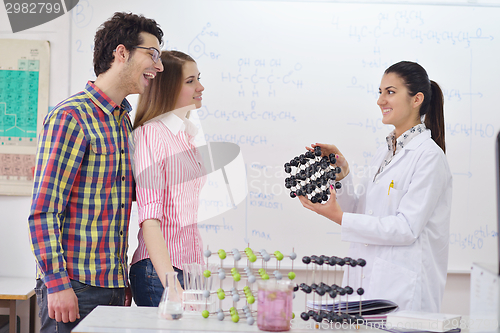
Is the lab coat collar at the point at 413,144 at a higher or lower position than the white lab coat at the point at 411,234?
higher

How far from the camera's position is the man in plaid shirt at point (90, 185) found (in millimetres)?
1231

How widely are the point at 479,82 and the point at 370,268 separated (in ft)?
5.38

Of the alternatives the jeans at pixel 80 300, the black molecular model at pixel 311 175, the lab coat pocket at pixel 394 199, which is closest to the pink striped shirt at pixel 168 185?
the jeans at pixel 80 300

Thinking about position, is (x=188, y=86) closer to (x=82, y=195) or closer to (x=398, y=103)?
(x=82, y=195)

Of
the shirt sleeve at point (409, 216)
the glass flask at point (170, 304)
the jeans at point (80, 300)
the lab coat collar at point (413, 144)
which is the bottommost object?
the jeans at point (80, 300)

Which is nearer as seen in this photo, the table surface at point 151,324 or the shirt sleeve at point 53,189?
the table surface at point 151,324

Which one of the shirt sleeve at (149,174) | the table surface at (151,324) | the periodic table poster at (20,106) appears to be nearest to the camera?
the table surface at (151,324)

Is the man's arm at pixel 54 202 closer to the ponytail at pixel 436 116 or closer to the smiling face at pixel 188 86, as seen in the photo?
the smiling face at pixel 188 86

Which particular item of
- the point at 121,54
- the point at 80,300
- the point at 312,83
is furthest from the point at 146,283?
the point at 312,83

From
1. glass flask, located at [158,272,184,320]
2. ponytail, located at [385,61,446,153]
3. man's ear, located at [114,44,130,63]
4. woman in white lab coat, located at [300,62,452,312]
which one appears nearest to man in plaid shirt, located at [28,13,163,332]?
man's ear, located at [114,44,130,63]

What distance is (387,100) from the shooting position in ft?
5.55

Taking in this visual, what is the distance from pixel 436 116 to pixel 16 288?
7.74ft

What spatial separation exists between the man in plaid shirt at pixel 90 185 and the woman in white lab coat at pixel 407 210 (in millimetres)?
679

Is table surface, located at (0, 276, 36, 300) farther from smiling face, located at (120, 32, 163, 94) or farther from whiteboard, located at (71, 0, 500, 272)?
smiling face, located at (120, 32, 163, 94)
